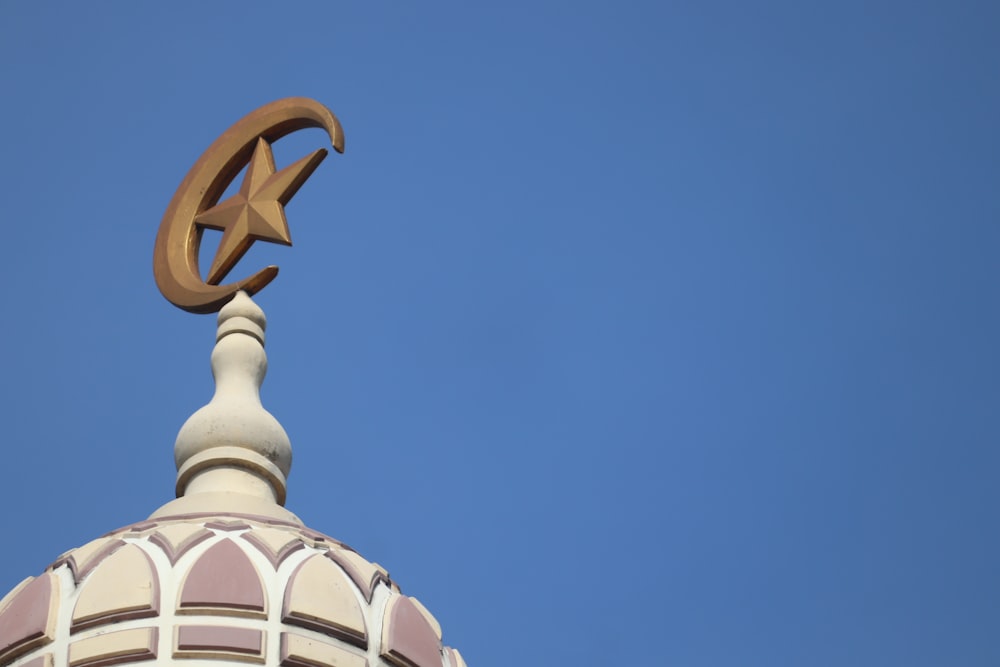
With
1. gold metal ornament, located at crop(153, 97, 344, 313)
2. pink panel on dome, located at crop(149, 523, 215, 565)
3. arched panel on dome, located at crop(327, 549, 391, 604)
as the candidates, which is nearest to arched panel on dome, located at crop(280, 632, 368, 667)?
arched panel on dome, located at crop(327, 549, 391, 604)

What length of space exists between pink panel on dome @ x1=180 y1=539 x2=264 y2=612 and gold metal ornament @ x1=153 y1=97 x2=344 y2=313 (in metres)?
2.26

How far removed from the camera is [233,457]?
9680 mm

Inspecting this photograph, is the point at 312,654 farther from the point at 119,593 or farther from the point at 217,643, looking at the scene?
the point at 119,593

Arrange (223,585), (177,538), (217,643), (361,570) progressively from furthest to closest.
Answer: (361,570), (177,538), (223,585), (217,643)

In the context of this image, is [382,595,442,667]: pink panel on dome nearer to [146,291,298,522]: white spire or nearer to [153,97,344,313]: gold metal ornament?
[146,291,298,522]: white spire

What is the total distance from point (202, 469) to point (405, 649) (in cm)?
156

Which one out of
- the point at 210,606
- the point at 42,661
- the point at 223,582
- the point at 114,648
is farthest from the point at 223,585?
the point at 42,661

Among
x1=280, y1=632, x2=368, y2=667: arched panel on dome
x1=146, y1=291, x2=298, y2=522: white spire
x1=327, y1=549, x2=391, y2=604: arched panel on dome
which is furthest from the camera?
x1=146, y1=291, x2=298, y2=522: white spire

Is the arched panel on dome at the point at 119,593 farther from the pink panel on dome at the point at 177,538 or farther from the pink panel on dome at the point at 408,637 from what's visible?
the pink panel on dome at the point at 408,637

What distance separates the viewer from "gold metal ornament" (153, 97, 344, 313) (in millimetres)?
10898

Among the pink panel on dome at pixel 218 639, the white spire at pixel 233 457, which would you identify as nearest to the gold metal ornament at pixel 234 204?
the white spire at pixel 233 457

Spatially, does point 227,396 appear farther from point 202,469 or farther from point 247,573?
point 247,573

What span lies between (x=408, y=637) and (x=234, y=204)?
3298 millimetres

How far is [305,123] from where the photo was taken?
37.5ft
